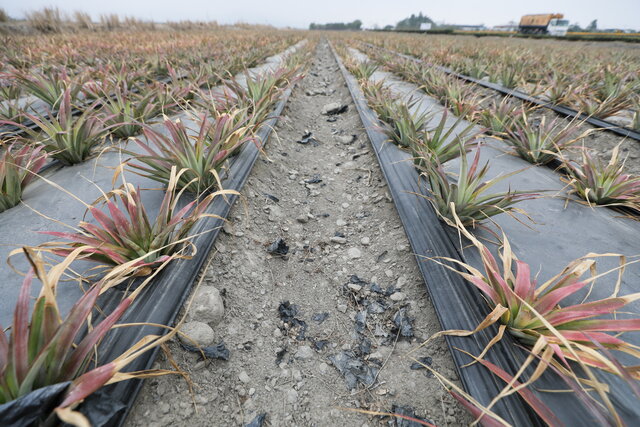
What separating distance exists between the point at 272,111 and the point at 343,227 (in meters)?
1.43

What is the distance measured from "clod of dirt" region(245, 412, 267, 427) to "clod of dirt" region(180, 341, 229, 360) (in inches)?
7.2

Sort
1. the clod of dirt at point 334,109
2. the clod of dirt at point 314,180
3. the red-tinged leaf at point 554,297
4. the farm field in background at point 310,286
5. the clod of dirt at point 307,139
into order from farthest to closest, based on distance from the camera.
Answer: the clod of dirt at point 334,109, the clod of dirt at point 307,139, the clod of dirt at point 314,180, the red-tinged leaf at point 554,297, the farm field in background at point 310,286

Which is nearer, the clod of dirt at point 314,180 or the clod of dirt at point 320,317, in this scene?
the clod of dirt at point 320,317

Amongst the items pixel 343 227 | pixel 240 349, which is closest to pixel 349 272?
pixel 343 227

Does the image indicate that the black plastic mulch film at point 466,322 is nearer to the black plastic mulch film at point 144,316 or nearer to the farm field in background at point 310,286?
the farm field in background at point 310,286

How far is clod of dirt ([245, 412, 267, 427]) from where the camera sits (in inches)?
27.7

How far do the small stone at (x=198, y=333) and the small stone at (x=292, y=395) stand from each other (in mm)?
283

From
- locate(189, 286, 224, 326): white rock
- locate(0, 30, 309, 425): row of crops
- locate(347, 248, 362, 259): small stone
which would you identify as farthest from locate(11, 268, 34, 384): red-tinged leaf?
locate(347, 248, 362, 259): small stone

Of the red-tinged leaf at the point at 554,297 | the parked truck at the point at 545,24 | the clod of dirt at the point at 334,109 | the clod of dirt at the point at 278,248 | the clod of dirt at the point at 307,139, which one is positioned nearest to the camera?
the red-tinged leaf at the point at 554,297

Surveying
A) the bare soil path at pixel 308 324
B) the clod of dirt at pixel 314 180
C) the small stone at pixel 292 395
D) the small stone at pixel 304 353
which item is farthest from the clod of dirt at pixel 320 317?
the clod of dirt at pixel 314 180

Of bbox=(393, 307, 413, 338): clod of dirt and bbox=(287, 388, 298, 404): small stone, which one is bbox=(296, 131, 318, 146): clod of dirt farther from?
bbox=(287, 388, 298, 404): small stone

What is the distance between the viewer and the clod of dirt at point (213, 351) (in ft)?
2.58

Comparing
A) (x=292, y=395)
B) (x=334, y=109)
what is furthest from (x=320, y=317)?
(x=334, y=109)

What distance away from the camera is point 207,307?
0.87 meters
